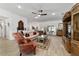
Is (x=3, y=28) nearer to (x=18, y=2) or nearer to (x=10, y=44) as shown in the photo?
(x=10, y=44)

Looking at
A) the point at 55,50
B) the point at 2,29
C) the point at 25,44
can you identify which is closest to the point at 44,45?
the point at 55,50

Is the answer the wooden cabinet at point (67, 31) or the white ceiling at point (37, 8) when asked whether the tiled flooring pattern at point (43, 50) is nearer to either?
the wooden cabinet at point (67, 31)

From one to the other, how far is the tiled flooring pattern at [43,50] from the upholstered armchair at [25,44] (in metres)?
0.11

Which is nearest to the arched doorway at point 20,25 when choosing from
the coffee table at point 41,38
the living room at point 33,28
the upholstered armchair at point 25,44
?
the living room at point 33,28

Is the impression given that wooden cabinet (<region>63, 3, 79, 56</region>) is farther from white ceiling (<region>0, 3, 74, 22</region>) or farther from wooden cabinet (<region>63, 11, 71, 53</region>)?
white ceiling (<region>0, 3, 74, 22</region>)

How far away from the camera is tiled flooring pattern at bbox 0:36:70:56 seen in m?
3.12

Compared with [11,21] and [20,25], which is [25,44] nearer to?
[20,25]

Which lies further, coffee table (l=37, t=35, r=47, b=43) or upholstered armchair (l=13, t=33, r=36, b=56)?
coffee table (l=37, t=35, r=47, b=43)

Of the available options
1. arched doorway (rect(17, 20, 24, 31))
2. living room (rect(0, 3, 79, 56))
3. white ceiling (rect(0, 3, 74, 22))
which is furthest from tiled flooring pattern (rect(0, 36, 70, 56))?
white ceiling (rect(0, 3, 74, 22))

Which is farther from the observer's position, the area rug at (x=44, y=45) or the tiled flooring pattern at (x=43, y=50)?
the area rug at (x=44, y=45)

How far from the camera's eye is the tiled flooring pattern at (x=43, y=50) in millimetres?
3121

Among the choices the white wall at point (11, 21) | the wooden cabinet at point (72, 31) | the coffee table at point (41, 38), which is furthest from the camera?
the coffee table at point (41, 38)

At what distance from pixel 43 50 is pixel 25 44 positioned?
1.62ft

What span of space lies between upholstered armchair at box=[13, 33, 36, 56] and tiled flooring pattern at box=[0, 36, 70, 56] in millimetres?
107
